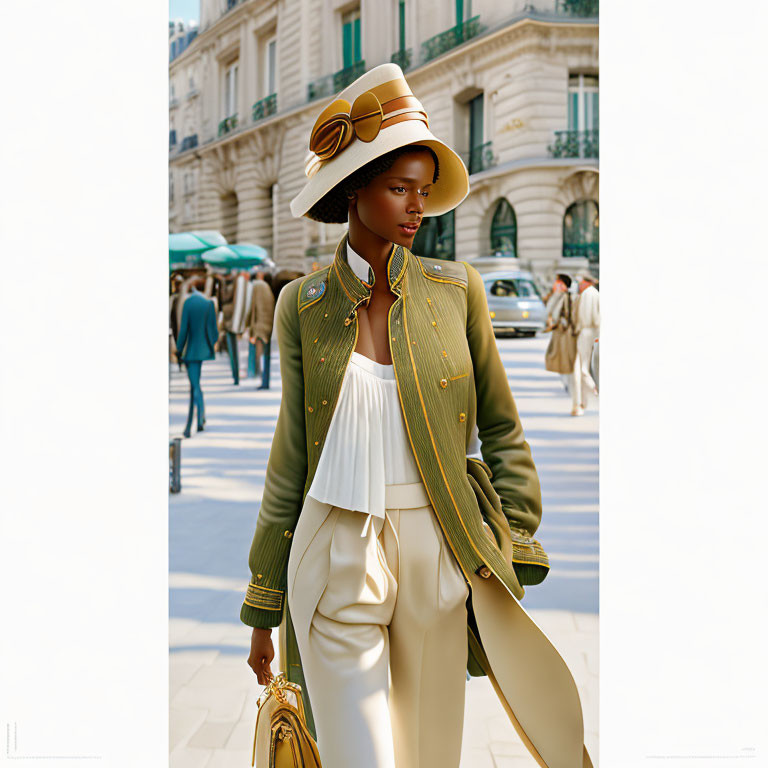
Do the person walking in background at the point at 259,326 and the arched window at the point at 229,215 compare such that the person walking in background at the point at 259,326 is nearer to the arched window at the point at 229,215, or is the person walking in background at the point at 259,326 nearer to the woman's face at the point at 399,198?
the arched window at the point at 229,215

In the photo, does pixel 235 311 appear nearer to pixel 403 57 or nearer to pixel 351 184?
pixel 403 57

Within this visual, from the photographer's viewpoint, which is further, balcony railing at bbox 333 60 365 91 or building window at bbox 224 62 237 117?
building window at bbox 224 62 237 117

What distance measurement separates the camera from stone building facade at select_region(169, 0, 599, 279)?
3.22 meters

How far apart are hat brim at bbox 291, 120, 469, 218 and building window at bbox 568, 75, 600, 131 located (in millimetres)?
1595

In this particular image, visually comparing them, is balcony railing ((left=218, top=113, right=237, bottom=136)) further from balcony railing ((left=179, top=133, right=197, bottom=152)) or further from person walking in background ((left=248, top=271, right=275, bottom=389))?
person walking in background ((left=248, top=271, right=275, bottom=389))

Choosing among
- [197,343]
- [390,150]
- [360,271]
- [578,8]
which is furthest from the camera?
[197,343]

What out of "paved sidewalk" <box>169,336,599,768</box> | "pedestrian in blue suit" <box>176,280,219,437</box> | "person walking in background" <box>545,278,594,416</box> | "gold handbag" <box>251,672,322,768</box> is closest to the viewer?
A: "gold handbag" <box>251,672,322,768</box>

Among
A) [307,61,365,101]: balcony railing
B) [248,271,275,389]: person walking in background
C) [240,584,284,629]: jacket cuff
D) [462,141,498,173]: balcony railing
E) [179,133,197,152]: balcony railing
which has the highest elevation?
[307,61,365,101]: balcony railing

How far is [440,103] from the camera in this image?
3.20 meters

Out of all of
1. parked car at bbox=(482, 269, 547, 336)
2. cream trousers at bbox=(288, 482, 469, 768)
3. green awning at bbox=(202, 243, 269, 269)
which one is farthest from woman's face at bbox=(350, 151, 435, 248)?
green awning at bbox=(202, 243, 269, 269)

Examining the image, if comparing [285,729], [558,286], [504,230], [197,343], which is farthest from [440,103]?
[285,729]

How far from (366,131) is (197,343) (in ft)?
8.16
